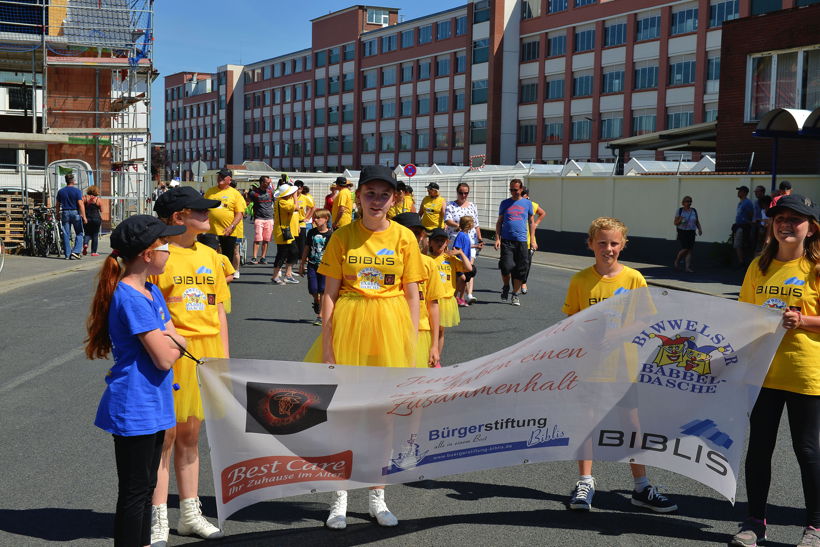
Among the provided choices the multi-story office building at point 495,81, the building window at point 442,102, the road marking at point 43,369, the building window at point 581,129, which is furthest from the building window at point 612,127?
the road marking at point 43,369

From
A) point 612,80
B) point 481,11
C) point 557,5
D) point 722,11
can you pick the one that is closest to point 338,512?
point 722,11

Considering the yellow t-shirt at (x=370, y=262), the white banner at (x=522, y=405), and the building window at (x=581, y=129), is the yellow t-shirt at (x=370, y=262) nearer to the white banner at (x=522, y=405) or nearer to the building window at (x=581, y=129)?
the white banner at (x=522, y=405)

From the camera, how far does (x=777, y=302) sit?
491 centimetres

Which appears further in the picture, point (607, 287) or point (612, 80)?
point (612, 80)

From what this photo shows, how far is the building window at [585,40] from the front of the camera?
6507 centimetres

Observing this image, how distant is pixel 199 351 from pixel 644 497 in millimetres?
2649

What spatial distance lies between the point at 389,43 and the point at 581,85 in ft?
86.6

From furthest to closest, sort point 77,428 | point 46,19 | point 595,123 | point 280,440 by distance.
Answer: point 595,123, point 46,19, point 77,428, point 280,440

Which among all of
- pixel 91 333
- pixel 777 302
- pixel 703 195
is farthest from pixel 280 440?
pixel 703 195

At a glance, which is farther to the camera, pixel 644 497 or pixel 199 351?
pixel 644 497

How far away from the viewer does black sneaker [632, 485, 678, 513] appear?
5375 mm

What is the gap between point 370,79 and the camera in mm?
91125

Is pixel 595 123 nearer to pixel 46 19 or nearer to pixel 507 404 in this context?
pixel 46 19

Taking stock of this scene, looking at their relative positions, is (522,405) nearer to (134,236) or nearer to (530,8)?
(134,236)
